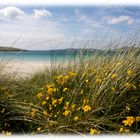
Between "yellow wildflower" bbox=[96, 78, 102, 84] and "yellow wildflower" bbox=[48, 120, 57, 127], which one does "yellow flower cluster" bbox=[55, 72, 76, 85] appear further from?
"yellow wildflower" bbox=[48, 120, 57, 127]

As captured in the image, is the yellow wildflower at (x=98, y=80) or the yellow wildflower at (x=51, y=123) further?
the yellow wildflower at (x=98, y=80)

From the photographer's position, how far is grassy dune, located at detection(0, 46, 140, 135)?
328 cm

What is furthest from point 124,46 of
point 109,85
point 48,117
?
point 48,117

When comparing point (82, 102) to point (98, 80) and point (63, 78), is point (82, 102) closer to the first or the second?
point (98, 80)

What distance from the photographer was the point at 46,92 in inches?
157

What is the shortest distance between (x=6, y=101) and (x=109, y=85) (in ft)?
3.16

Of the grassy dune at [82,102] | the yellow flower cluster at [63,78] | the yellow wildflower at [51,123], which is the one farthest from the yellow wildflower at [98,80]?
the yellow wildflower at [51,123]

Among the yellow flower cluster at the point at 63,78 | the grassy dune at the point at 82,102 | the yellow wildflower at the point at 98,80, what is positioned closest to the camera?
the grassy dune at the point at 82,102

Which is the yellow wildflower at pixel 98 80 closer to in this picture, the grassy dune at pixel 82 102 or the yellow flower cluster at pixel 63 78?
the grassy dune at pixel 82 102

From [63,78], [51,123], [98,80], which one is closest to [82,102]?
[98,80]

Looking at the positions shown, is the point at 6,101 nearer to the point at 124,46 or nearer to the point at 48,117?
the point at 48,117

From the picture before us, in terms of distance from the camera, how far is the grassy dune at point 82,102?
3.28 m

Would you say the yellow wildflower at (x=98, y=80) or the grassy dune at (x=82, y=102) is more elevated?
the yellow wildflower at (x=98, y=80)

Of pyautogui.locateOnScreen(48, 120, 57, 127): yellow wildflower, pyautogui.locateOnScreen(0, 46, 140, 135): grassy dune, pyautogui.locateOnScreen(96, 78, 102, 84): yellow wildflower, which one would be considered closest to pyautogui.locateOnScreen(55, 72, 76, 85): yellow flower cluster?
pyautogui.locateOnScreen(0, 46, 140, 135): grassy dune
